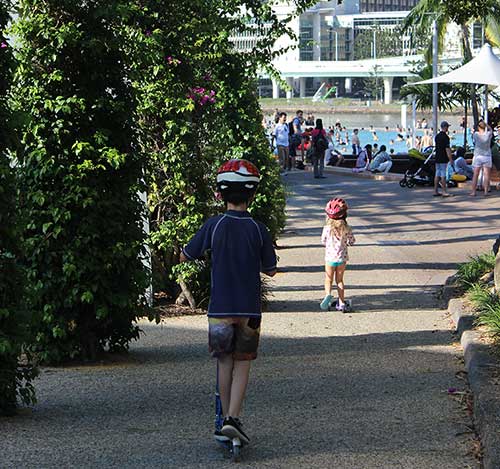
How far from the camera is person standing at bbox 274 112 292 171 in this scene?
114ft

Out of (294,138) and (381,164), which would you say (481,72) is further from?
(294,138)

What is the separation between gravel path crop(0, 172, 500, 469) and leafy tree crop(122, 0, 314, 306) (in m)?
0.97

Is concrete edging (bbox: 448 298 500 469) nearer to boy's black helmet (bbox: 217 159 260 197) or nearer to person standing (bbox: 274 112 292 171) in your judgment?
boy's black helmet (bbox: 217 159 260 197)

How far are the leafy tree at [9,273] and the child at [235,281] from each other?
1196 mm

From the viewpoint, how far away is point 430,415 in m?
7.17

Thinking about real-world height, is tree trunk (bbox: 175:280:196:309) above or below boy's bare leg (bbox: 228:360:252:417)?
below

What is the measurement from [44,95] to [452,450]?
4.34m

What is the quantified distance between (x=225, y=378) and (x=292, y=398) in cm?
143

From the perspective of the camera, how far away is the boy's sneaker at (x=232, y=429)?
19.7ft

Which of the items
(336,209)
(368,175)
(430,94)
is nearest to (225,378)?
(336,209)

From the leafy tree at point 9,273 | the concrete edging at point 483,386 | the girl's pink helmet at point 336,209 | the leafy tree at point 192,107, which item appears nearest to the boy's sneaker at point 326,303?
the girl's pink helmet at point 336,209

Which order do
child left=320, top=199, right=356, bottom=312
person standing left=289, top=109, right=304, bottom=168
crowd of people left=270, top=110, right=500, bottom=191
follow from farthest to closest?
person standing left=289, top=109, right=304, bottom=168
crowd of people left=270, top=110, right=500, bottom=191
child left=320, top=199, right=356, bottom=312

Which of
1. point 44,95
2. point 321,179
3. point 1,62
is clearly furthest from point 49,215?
point 321,179

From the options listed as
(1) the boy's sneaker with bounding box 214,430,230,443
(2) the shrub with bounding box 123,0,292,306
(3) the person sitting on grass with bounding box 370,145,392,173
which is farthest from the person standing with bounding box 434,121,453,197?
(1) the boy's sneaker with bounding box 214,430,230,443
